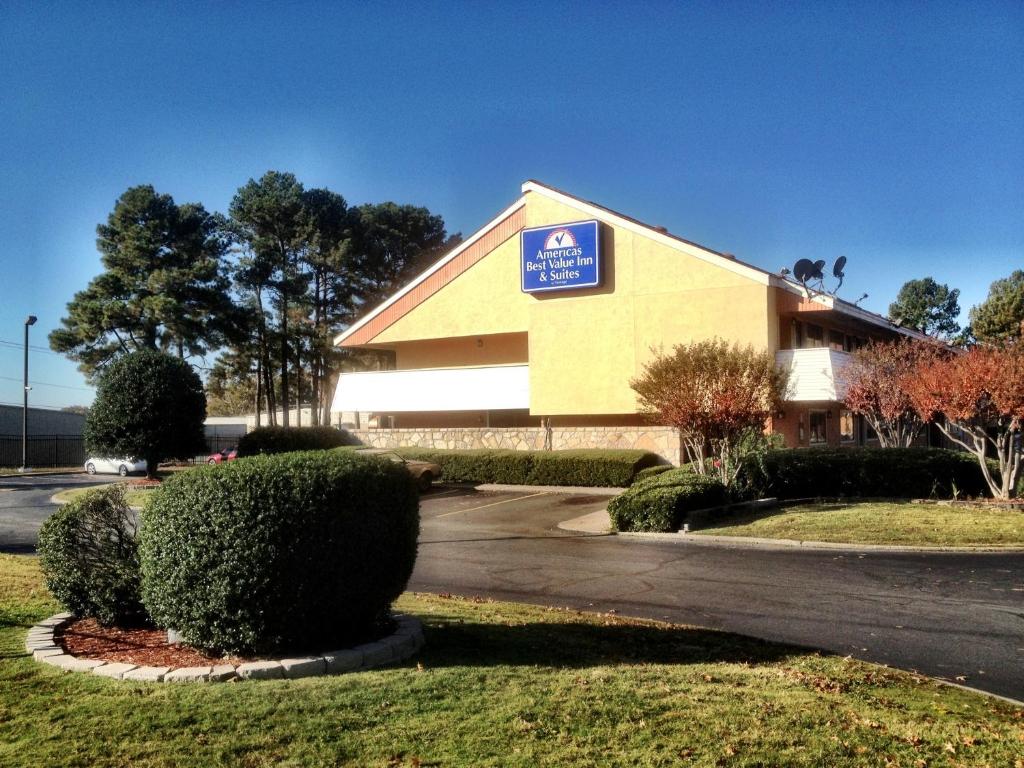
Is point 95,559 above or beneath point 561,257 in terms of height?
beneath

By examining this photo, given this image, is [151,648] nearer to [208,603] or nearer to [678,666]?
[208,603]

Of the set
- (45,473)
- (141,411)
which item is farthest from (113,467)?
(141,411)

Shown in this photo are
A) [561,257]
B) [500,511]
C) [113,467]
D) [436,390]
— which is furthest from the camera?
[113,467]

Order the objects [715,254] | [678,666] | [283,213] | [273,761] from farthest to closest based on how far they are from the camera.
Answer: [283,213] → [715,254] → [678,666] → [273,761]

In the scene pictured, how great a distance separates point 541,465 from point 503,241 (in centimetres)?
1031

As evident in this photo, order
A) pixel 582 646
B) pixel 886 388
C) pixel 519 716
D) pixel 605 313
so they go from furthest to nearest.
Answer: pixel 605 313, pixel 886 388, pixel 582 646, pixel 519 716

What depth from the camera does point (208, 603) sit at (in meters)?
6.54

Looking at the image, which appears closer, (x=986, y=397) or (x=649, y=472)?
(x=986, y=397)

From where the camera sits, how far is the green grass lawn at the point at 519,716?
4.86 meters

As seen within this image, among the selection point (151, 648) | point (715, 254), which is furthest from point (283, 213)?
point (151, 648)

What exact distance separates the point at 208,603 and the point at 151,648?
0.98 metres

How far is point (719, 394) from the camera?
19500 mm

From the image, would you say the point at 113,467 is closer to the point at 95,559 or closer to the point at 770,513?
the point at 770,513

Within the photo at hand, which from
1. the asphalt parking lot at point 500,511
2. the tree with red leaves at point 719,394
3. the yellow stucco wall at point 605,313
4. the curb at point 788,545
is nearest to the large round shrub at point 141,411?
the asphalt parking lot at point 500,511
